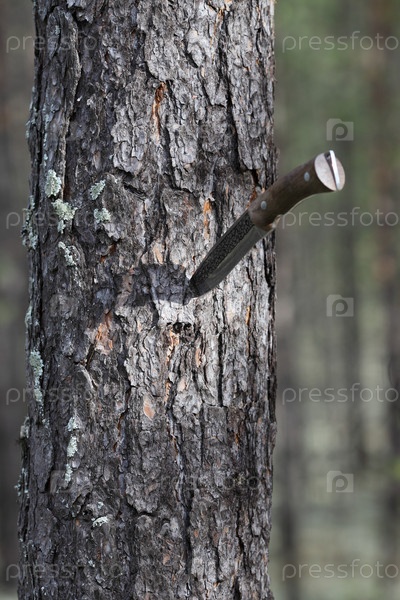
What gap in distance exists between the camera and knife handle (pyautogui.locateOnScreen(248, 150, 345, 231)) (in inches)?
58.4

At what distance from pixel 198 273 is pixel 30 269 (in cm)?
53

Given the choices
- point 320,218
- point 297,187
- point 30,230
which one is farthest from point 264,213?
point 320,218

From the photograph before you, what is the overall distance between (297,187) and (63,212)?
26.4 inches

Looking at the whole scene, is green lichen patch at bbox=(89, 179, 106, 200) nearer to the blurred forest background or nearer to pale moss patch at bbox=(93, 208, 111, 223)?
pale moss patch at bbox=(93, 208, 111, 223)

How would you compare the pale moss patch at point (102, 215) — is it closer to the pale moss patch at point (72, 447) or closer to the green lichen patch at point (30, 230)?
the green lichen patch at point (30, 230)

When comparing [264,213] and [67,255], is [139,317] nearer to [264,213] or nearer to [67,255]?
[67,255]

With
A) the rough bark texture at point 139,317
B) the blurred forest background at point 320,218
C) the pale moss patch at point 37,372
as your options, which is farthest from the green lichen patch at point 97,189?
the blurred forest background at point 320,218

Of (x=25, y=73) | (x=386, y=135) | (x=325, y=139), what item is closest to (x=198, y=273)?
(x=386, y=135)

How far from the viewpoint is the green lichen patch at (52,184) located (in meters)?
1.82

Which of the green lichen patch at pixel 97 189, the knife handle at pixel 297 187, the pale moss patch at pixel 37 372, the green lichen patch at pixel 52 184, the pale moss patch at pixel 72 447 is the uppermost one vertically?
the green lichen patch at pixel 52 184

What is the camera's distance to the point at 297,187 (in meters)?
1.55

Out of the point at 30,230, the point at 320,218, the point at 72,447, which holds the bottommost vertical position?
the point at 72,447

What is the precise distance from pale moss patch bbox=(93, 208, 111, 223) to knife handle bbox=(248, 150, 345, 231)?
39 centimetres

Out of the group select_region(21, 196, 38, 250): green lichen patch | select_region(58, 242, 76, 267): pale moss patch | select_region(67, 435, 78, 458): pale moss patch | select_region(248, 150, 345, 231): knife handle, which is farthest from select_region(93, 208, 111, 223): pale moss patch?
select_region(67, 435, 78, 458): pale moss patch
